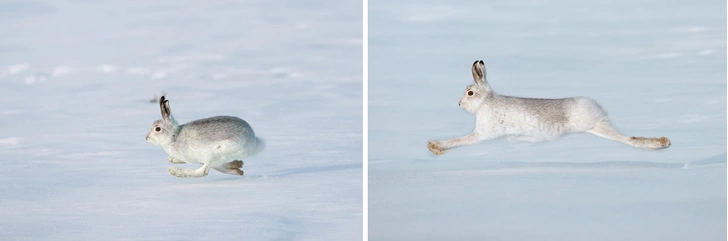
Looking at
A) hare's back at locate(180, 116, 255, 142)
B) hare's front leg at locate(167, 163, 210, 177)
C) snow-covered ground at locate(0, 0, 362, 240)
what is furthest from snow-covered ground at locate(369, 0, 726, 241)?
hare's front leg at locate(167, 163, 210, 177)

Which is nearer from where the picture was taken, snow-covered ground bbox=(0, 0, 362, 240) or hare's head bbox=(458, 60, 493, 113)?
snow-covered ground bbox=(0, 0, 362, 240)

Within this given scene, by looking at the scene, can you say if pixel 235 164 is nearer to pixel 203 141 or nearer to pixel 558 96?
pixel 203 141

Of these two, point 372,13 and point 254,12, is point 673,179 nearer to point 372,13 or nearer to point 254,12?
point 372,13

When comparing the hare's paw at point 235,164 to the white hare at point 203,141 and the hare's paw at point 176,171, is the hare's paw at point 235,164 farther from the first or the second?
the hare's paw at point 176,171

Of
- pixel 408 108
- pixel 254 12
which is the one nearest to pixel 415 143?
pixel 408 108

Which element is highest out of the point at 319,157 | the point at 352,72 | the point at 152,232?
the point at 352,72

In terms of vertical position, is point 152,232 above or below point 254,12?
below

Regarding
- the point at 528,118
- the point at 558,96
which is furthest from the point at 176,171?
the point at 558,96

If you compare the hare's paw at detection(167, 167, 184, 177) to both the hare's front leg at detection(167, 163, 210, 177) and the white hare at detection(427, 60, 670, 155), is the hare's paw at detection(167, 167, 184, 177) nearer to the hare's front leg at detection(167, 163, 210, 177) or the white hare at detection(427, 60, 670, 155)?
the hare's front leg at detection(167, 163, 210, 177)
